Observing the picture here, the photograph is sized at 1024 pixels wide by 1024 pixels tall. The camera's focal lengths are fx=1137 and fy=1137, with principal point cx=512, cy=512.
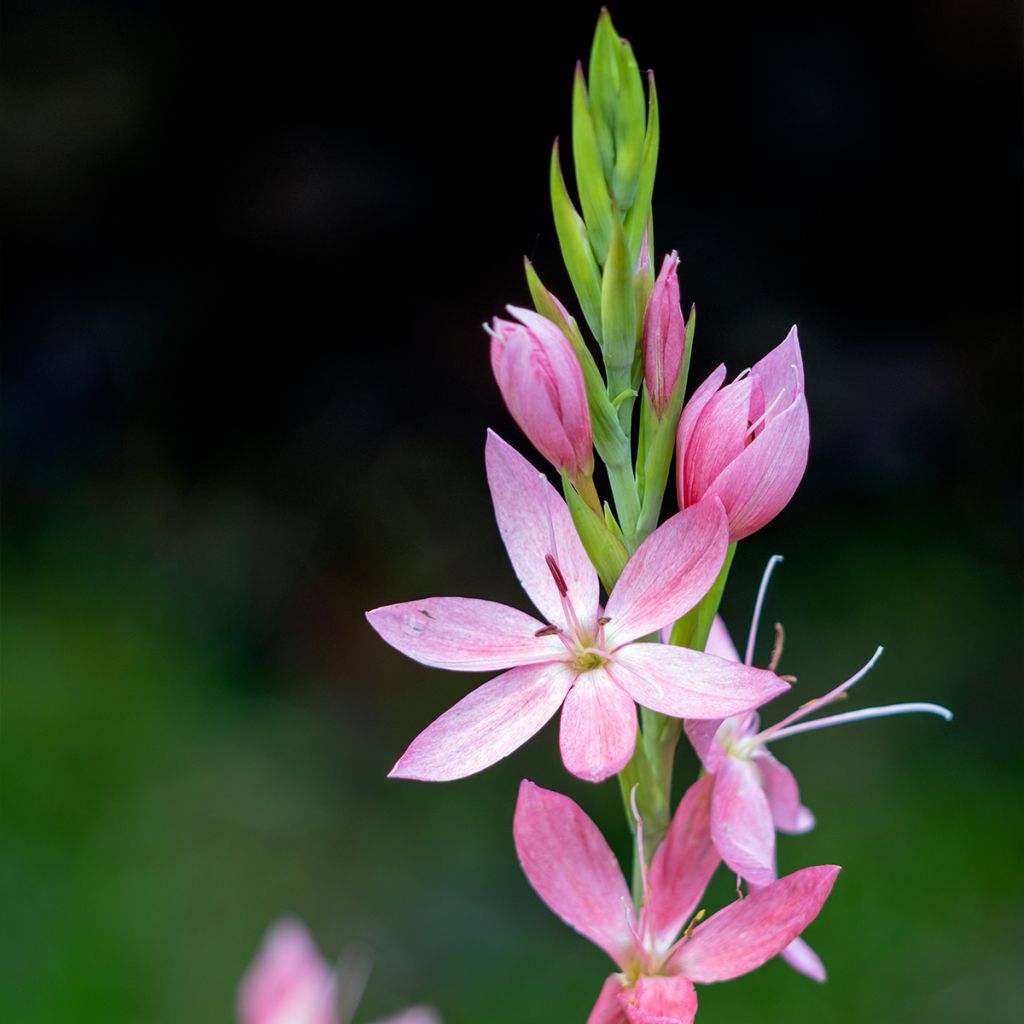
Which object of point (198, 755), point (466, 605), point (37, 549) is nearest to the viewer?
point (466, 605)

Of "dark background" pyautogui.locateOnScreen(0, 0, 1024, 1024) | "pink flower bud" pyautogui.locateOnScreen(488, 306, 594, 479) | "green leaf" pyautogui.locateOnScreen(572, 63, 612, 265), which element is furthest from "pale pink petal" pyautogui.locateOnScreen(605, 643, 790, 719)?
"dark background" pyautogui.locateOnScreen(0, 0, 1024, 1024)

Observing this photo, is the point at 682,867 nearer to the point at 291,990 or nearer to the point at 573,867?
the point at 573,867

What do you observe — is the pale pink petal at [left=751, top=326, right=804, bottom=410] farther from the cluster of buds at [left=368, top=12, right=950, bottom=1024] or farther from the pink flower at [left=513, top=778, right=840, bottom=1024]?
the pink flower at [left=513, top=778, right=840, bottom=1024]

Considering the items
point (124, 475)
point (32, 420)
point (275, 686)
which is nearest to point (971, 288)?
point (275, 686)

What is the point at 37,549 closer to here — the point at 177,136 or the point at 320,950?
the point at 177,136

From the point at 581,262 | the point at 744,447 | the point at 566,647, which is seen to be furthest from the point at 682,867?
the point at 581,262

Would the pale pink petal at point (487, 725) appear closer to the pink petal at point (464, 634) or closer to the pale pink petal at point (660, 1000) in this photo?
the pink petal at point (464, 634)

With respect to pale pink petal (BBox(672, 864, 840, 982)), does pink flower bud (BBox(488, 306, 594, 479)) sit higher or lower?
higher
